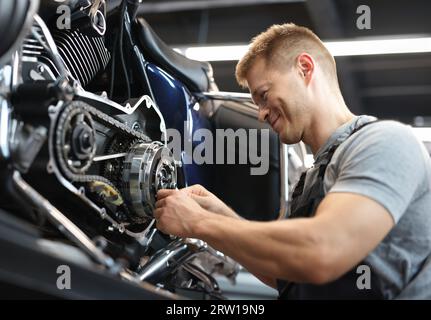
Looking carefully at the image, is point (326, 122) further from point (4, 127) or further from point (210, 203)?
point (4, 127)

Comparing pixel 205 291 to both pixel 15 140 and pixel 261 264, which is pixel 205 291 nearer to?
pixel 261 264

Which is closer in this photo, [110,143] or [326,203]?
[326,203]

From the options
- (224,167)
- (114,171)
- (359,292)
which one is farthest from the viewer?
(224,167)

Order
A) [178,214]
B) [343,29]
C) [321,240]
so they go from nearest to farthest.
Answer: [321,240] → [178,214] → [343,29]

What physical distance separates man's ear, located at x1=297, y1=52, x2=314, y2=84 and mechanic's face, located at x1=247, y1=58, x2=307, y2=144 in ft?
0.06

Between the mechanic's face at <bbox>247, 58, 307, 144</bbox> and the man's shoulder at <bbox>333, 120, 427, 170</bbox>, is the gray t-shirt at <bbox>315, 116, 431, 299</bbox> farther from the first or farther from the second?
the mechanic's face at <bbox>247, 58, 307, 144</bbox>

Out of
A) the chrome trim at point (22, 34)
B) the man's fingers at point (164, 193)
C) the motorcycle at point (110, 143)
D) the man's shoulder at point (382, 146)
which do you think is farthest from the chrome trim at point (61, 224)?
the man's shoulder at point (382, 146)

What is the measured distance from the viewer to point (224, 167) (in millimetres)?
1855

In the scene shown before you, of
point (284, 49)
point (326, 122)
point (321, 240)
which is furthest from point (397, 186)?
point (284, 49)

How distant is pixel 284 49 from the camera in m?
1.22

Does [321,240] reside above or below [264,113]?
below

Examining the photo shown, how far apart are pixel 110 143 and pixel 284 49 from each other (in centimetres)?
45
